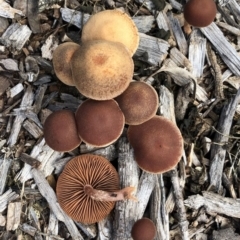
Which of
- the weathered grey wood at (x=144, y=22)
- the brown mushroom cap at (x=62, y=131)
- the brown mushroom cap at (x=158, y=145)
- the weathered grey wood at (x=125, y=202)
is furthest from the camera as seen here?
Result: the weathered grey wood at (x=144, y=22)

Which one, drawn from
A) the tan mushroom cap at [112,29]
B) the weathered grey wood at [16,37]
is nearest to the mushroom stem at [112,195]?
the tan mushroom cap at [112,29]

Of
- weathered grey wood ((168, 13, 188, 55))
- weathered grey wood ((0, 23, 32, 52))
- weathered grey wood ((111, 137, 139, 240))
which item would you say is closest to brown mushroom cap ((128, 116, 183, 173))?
weathered grey wood ((111, 137, 139, 240))

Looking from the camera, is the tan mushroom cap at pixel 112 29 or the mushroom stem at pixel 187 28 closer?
the tan mushroom cap at pixel 112 29

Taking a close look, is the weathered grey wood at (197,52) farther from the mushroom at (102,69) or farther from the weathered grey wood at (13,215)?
the weathered grey wood at (13,215)

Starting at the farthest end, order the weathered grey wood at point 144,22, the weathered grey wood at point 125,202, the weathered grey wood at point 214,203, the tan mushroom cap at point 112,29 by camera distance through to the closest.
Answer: the weathered grey wood at point 144,22 → the weathered grey wood at point 214,203 → the weathered grey wood at point 125,202 → the tan mushroom cap at point 112,29

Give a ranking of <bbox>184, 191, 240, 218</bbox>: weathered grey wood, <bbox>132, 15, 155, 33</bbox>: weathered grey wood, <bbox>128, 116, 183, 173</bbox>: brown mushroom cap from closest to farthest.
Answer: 1. <bbox>128, 116, 183, 173</bbox>: brown mushroom cap
2. <bbox>184, 191, 240, 218</bbox>: weathered grey wood
3. <bbox>132, 15, 155, 33</bbox>: weathered grey wood

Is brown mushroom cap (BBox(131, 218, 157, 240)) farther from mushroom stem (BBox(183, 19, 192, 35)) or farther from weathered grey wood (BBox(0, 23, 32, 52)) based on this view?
weathered grey wood (BBox(0, 23, 32, 52))

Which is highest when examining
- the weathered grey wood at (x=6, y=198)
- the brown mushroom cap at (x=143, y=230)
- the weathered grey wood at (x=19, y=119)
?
the weathered grey wood at (x=19, y=119)
